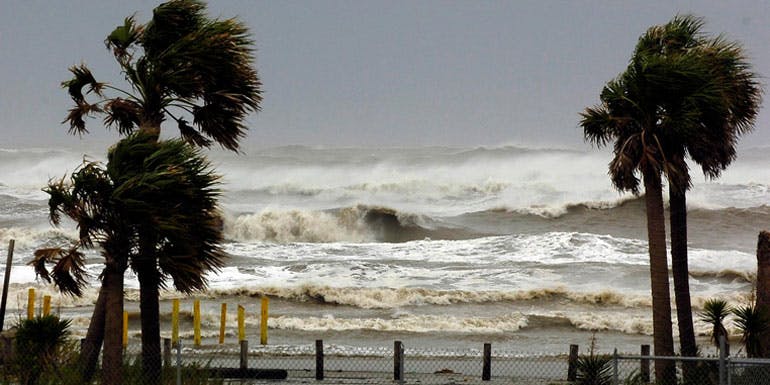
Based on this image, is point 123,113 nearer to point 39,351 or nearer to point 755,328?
point 39,351

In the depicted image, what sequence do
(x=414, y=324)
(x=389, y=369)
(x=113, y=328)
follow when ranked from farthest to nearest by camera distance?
(x=414, y=324), (x=389, y=369), (x=113, y=328)

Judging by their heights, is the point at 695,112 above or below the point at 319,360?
above

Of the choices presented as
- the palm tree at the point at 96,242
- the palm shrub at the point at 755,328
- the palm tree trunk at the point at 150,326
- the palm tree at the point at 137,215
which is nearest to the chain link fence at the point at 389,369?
the palm tree trunk at the point at 150,326

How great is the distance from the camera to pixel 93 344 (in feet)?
67.4

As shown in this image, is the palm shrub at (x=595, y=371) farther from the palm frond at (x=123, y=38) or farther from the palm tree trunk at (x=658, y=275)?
the palm frond at (x=123, y=38)

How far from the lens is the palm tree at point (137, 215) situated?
17.8m

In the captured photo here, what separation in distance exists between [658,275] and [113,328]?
10668 mm

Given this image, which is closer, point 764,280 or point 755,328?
point 755,328

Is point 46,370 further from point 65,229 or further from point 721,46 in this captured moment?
point 65,229

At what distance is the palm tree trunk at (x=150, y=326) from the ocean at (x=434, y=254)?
14.0 metres

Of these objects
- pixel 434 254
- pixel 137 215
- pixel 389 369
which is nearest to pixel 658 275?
pixel 389 369

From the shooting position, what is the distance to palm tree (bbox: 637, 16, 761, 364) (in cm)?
2245

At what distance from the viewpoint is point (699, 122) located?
74.7ft

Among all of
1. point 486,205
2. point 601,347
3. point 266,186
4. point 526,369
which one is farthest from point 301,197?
point 526,369
